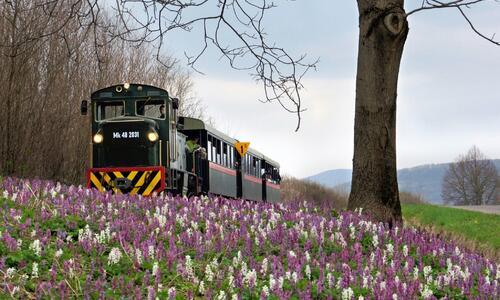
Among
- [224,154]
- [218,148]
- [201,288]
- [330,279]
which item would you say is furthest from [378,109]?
[224,154]

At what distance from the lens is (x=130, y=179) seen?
18.2m

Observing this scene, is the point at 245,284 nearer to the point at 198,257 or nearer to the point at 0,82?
the point at 198,257

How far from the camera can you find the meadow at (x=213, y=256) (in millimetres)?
6211

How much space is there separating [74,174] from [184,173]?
1093 cm

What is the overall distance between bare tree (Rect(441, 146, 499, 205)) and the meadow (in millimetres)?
89734

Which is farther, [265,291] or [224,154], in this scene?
[224,154]

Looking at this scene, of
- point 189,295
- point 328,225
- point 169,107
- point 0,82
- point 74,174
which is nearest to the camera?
point 189,295

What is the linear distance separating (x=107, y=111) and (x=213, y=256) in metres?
12.6

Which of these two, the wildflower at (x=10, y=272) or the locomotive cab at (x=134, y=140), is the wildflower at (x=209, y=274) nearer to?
the wildflower at (x=10, y=272)

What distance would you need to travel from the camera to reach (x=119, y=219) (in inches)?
356

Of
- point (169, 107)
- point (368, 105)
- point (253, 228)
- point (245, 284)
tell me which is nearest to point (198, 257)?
point (245, 284)

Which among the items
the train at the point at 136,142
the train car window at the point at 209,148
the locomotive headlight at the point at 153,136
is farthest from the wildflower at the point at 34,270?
the train car window at the point at 209,148

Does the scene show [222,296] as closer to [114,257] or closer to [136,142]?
[114,257]

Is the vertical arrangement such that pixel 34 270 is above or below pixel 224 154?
below
